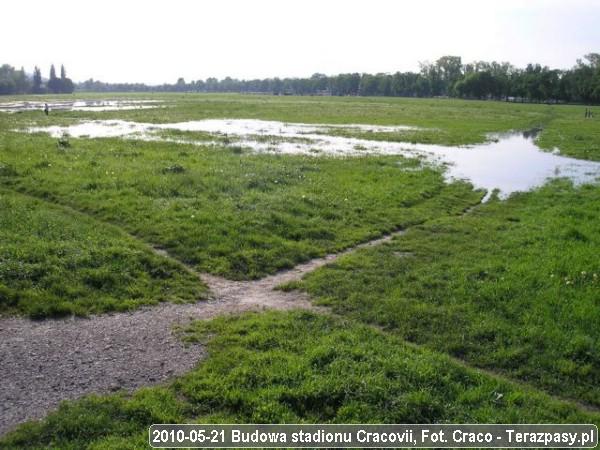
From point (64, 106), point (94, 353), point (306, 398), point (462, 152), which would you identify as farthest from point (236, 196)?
point (64, 106)

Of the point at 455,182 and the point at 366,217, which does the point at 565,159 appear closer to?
the point at 455,182

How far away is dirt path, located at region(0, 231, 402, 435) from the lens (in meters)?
7.66

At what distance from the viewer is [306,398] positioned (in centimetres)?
759

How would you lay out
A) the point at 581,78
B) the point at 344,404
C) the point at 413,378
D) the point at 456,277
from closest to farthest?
1. the point at 344,404
2. the point at 413,378
3. the point at 456,277
4. the point at 581,78

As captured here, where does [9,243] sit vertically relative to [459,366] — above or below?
above

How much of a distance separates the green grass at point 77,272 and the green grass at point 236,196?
1.35 m

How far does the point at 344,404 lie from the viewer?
7.47 meters

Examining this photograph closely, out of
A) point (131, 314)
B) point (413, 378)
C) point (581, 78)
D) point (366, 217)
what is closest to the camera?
point (413, 378)

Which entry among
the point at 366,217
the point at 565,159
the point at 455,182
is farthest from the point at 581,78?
the point at 366,217

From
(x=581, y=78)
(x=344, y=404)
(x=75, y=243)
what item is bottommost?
(x=344, y=404)

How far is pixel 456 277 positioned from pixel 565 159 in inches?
1234
